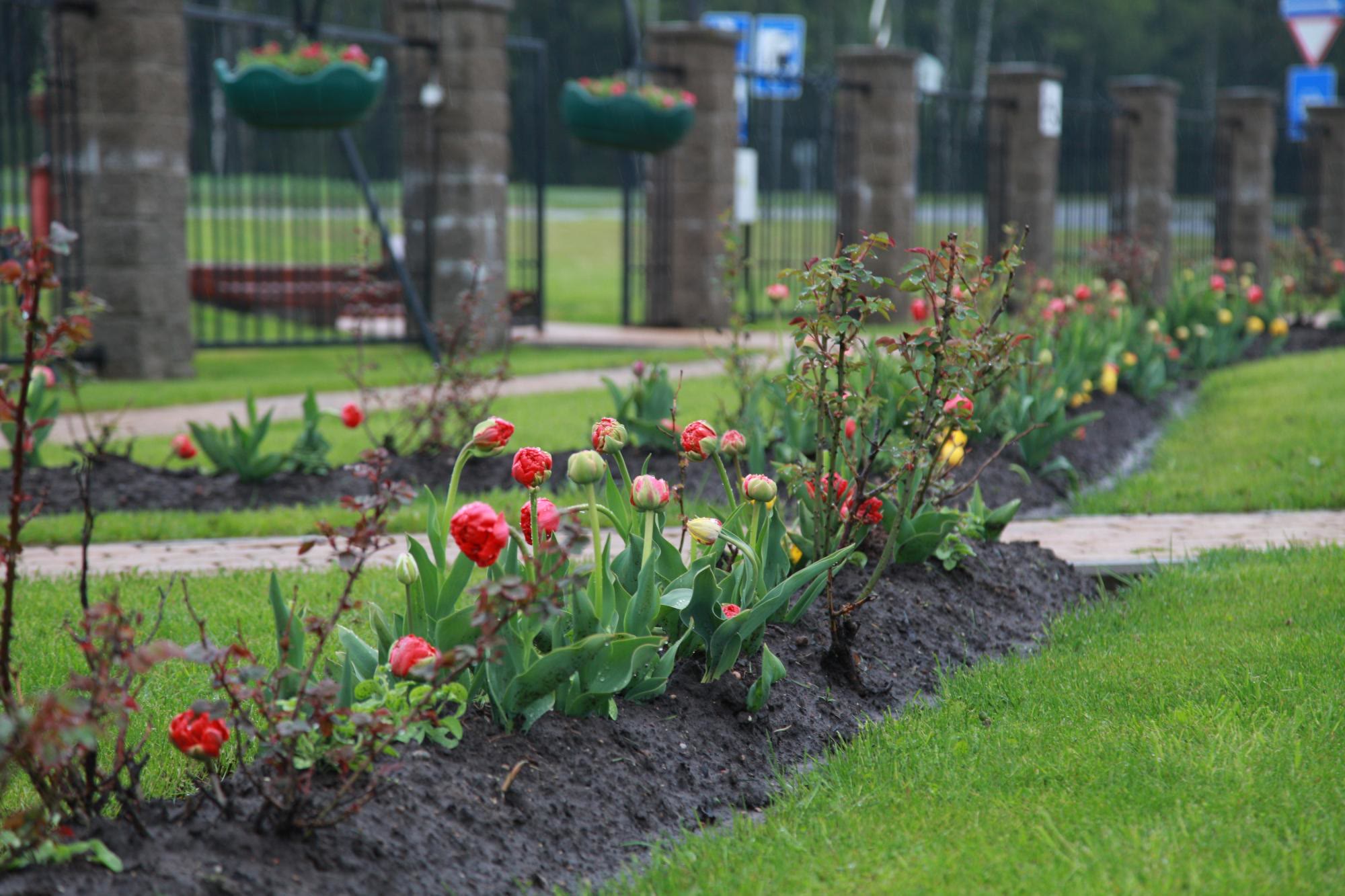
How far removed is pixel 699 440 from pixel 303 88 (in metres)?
6.18

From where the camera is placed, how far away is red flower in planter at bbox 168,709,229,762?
2371 millimetres

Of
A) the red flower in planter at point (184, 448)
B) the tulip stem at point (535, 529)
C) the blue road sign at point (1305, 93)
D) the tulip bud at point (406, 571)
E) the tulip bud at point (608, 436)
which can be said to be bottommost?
the red flower in planter at point (184, 448)

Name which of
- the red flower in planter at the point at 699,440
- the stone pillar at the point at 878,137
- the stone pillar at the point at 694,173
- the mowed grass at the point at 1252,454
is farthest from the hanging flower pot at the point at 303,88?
the stone pillar at the point at 878,137

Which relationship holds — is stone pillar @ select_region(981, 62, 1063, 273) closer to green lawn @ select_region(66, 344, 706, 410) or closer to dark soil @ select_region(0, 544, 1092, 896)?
green lawn @ select_region(66, 344, 706, 410)

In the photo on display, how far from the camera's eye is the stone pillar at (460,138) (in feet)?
39.8

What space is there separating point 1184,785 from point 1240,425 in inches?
226

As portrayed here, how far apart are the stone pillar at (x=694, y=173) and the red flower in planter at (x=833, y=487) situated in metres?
10.2

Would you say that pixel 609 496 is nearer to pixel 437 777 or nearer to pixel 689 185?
pixel 437 777

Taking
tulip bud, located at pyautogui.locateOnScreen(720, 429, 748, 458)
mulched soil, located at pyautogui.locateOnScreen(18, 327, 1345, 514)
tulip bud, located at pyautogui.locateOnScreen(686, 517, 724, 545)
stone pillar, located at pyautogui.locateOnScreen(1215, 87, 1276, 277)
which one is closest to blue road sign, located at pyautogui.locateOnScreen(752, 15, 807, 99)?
stone pillar, located at pyautogui.locateOnScreen(1215, 87, 1276, 277)

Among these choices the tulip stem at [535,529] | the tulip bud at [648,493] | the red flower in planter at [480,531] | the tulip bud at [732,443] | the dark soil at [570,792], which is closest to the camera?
the dark soil at [570,792]

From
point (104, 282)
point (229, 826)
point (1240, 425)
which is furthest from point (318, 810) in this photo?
point (104, 282)

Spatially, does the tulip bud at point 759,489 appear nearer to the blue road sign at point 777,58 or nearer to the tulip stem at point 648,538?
the tulip stem at point 648,538

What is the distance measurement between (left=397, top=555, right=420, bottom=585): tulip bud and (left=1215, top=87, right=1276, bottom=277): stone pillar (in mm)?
18951

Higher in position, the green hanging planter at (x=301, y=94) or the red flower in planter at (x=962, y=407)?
the green hanging planter at (x=301, y=94)
